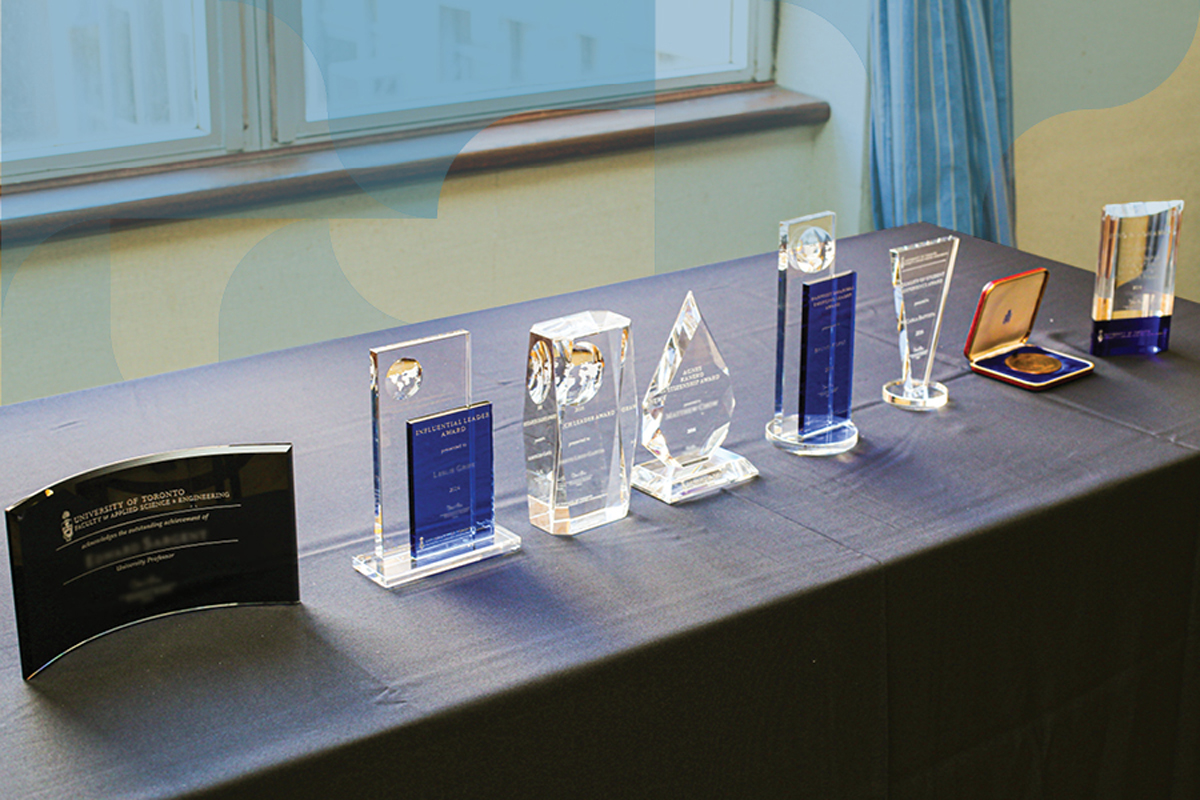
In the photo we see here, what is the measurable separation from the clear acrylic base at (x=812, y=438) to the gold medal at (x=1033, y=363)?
1.04ft

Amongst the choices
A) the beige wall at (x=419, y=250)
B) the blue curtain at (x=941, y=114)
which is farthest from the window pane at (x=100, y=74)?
the blue curtain at (x=941, y=114)


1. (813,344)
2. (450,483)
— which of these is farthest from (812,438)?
(450,483)

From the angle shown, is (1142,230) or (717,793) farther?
(1142,230)

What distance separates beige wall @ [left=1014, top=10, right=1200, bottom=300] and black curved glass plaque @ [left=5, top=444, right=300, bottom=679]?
9.97ft

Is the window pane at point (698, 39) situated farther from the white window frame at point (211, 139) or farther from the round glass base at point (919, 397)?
the round glass base at point (919, 397)

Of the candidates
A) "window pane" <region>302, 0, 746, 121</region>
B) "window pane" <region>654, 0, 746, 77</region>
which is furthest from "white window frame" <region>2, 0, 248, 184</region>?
"window pane" <region>654, 0, 746, 77</region>

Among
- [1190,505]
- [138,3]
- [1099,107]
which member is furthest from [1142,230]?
[1099,107]

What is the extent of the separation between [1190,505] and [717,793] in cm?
66

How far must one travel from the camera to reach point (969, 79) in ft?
10.6

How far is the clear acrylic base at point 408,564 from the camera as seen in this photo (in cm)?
109

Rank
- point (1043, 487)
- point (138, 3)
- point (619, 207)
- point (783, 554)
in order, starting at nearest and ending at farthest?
point (783, 554) → point (1043, 487) → point (138, 3) → point (619, 207)

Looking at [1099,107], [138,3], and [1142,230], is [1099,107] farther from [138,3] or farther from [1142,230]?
[138,3]

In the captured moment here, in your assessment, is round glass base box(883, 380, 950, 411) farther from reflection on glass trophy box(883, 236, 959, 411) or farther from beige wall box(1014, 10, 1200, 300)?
beige wall box(1014, 10, 1200, 300)

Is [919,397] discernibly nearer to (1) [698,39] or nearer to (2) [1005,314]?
(2) [1005,314]
